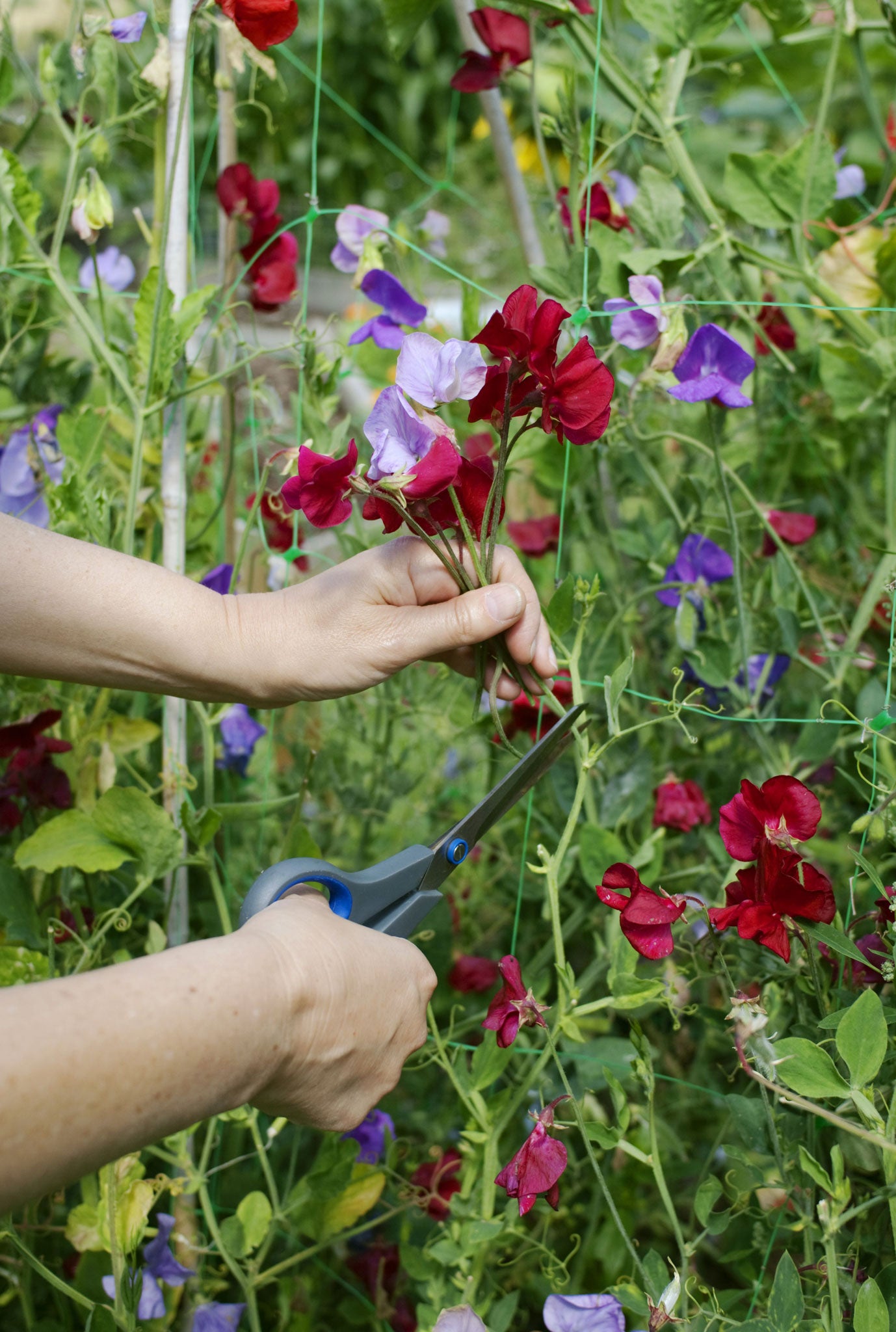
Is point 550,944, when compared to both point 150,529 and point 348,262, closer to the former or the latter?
point 150,529

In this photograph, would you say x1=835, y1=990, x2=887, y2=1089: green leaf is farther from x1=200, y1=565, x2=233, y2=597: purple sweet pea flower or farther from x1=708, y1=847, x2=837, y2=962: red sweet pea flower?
x1=200, y1=565, x2=233, y2=597: purple sweet pea flower

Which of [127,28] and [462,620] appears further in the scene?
[127,28]

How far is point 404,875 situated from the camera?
0.73m

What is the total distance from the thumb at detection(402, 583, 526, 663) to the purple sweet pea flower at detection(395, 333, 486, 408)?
0.13 m

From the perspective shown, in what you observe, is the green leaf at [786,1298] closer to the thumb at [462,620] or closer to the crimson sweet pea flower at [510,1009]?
the crimson sweet pea flower at [510,1009]

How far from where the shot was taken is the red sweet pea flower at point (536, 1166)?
2.30 ft

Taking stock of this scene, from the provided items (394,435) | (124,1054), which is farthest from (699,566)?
(124,1054)

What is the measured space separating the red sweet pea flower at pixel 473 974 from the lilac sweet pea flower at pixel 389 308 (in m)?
0.62

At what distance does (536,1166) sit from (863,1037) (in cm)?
→ 23

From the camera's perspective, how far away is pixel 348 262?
1127mm

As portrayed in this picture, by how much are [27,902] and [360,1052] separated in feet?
1.53

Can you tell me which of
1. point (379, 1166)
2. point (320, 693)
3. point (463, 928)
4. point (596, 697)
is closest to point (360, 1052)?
point (320, 693)

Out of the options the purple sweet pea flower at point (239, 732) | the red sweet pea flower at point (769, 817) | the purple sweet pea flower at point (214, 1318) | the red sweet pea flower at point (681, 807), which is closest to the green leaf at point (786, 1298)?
the red sweet pea flower at point (769, 817)

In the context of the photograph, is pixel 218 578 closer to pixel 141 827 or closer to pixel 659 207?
pixel 141 827
